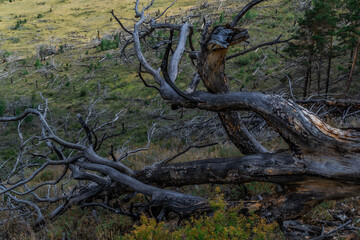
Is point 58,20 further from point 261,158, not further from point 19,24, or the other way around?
point 261,158

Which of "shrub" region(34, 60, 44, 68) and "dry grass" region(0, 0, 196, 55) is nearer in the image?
"shrub" region(34, 60, 44, 68)

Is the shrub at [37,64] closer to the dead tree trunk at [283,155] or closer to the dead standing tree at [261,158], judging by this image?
the dead standing tree at [261,158]

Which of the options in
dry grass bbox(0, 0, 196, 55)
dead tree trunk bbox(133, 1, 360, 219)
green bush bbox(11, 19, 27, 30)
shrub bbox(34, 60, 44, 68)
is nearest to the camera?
dead tree trunk bbox(133, 1, 360, 219)

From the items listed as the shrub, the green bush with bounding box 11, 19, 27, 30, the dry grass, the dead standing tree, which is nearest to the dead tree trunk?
the dead standing tree

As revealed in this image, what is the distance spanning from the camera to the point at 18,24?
119ft

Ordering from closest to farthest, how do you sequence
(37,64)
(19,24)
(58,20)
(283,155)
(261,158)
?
(283,155) → (261,158) → (37,64) → (19,24) → (58,20)

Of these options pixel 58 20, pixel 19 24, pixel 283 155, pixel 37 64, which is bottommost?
pixel 37 64

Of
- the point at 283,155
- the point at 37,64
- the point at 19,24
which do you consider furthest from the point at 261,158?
the point at 19,24

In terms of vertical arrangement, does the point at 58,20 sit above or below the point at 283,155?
above

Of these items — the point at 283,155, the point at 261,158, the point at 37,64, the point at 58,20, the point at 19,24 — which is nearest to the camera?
the point at 283,155

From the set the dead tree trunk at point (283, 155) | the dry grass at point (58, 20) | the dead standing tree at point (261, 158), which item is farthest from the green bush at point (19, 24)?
the dead tree trunk at point (283, 155)

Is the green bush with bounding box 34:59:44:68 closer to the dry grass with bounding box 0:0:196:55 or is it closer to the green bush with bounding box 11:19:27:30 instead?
the dry grass with bounding box 0:0:196:55

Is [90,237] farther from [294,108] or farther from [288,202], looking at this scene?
[294,108]

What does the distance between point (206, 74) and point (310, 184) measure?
1.70 metres
